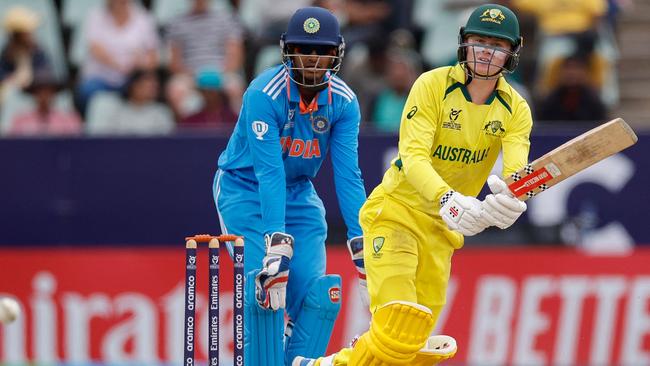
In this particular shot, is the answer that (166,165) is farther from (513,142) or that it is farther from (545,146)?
(513,142)

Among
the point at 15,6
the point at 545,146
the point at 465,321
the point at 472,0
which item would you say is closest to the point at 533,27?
the point at 472,0

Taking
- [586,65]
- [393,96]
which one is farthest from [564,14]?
[393,96]

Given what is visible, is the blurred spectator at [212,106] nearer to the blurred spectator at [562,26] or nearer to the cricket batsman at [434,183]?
the blurred spectator at [562,26]

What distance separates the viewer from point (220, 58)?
40.0ft

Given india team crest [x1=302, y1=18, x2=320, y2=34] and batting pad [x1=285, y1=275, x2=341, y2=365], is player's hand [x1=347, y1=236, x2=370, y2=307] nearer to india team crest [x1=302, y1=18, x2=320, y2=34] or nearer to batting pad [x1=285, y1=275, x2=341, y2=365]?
batting pad [x1=285, y1=275, x2=341, y2=365]

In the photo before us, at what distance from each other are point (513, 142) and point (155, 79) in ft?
17.6

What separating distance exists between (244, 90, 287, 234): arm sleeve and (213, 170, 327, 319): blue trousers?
0.81 ft

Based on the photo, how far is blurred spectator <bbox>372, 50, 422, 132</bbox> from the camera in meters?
11.5

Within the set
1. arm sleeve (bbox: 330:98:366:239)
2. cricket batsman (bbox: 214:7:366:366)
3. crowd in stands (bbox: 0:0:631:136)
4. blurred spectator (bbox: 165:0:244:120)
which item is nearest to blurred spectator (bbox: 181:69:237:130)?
crowd in stands (bbox: 0:0:631:136)

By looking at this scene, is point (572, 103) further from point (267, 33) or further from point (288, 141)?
point (288, 141)

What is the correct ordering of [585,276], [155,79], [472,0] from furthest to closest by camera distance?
[472,0]
[155,79]
[585,276]

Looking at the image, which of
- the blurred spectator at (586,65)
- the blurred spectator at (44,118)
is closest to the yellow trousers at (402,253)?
the blurred spectator at (586,65)

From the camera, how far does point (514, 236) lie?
1060 centimetres

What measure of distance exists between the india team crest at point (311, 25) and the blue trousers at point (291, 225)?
89 centimetres
